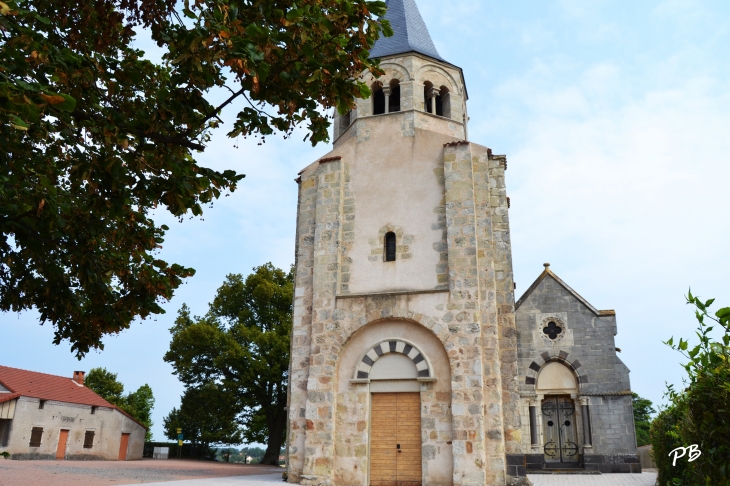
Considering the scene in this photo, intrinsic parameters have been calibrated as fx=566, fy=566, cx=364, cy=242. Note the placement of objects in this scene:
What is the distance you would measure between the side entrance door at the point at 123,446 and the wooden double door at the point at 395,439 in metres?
24.4

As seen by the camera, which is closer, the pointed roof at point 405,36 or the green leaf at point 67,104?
the green leaf at point 67,104

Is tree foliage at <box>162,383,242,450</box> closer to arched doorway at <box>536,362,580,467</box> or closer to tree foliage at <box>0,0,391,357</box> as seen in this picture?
arched doorway at <box>536,362,580,467</box>

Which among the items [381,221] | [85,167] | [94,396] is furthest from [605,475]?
[94,396]

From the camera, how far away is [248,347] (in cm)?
3366

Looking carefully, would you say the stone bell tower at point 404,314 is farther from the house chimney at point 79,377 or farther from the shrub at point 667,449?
the house chimney at point 79,377

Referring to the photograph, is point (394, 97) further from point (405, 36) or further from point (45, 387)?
point (45, 387)

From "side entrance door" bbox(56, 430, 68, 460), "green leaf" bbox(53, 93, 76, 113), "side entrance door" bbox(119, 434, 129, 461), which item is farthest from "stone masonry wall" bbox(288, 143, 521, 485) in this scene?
"side entrance door" bbox(119, 434, 129, 461)

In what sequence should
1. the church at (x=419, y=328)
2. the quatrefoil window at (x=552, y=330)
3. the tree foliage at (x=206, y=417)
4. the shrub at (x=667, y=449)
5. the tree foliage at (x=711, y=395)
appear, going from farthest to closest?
the tree foliage at (x=206, y=417) → the quatrefoil window at (x=552, y=330) → the church at (x=419, y=328) → the shrub at (x=667, y=449) → the tree foliage at (x=711, y=395)

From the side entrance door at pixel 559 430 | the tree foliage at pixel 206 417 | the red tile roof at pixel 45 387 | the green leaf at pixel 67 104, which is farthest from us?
the tree foliage at pixel 206 417

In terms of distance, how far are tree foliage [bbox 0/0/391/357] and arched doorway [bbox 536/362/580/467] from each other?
1571 cm

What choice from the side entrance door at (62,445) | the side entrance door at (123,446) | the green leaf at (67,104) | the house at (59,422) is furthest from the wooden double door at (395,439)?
the side entrance door at (123,446)

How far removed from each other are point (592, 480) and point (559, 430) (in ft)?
12.6

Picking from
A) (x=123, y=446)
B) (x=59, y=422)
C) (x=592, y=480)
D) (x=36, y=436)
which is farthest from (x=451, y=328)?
(x=123, y=446)

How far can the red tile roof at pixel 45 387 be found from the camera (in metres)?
28.7
